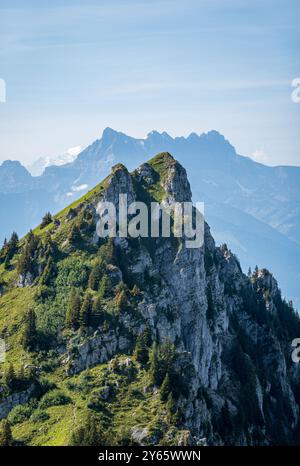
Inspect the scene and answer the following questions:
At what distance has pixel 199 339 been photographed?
15550cm

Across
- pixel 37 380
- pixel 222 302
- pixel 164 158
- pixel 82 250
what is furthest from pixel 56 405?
pixel 164 158

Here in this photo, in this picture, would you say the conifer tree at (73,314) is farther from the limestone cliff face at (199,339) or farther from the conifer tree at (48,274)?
the conifer tree at (48,274)

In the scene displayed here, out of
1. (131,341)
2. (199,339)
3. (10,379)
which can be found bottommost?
(10,379)

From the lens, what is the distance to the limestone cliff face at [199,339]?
11994 centimetres

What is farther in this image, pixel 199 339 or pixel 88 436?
pixel 199 339

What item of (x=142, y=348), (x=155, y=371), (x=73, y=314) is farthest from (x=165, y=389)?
(x=73, y=314)

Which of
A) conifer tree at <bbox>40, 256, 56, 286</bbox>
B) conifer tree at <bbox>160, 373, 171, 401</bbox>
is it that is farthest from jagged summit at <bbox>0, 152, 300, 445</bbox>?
conifer tree at <bbox>40, 256, 56, 286</bbox>

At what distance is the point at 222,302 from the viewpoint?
174 metres

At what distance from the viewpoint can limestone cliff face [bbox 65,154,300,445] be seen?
119938 mm

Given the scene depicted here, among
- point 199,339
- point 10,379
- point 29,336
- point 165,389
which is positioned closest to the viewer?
point 10,379

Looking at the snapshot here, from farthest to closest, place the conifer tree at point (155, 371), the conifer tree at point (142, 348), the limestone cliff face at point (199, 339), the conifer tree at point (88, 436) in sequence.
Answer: the limestone cliff face at point (199, 339), the conifer tree at point (142, 348), the conifer tree at point (155, 371), the conifer tree at point (88, 436)

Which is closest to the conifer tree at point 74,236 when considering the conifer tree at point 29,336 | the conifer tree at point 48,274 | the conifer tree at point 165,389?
the conifer tree at point 48,274

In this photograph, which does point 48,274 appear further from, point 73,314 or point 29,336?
point 29,336

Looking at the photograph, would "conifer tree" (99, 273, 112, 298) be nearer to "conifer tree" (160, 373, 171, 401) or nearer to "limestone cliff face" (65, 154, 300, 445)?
"limestone cliff face" (65, 154, 300, 445)
